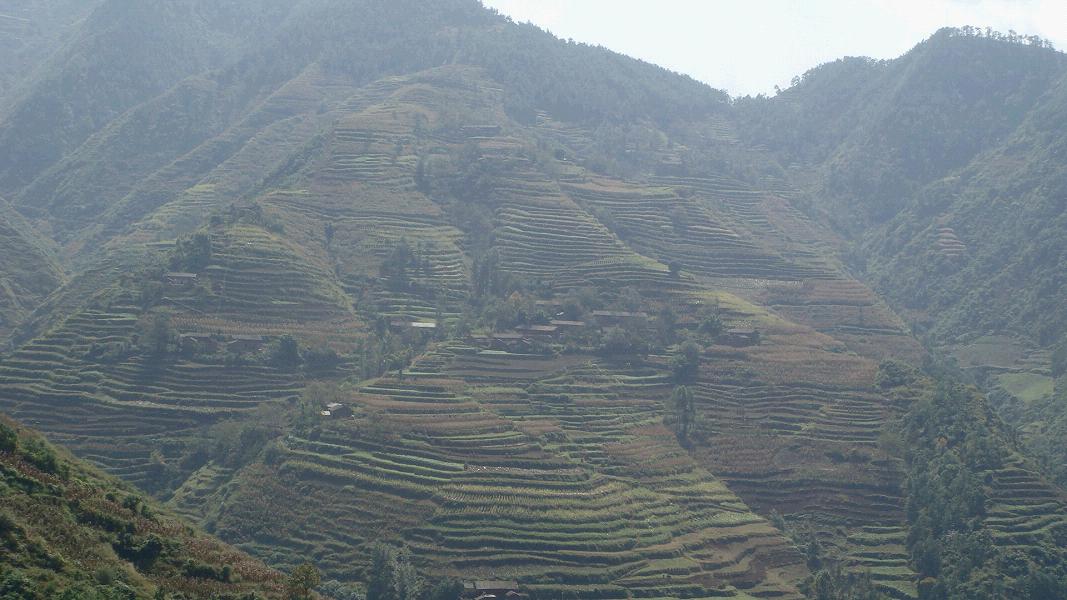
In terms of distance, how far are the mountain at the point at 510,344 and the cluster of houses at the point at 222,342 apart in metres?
0.22

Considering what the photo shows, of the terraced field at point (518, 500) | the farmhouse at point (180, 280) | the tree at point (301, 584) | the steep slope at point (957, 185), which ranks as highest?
the steep slope at point (957, 185)

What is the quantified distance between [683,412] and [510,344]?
1119cm

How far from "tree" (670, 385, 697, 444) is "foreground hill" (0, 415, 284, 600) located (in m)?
28.9

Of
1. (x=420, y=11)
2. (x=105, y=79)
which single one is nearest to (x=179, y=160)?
(x=105, y=79)

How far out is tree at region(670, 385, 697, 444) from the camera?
57.3 m

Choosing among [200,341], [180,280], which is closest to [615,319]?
[200,341]

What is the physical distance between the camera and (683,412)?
190 feet

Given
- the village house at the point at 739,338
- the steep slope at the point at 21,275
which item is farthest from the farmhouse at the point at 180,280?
the village house at the point at 739,338

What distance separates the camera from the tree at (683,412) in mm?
57344

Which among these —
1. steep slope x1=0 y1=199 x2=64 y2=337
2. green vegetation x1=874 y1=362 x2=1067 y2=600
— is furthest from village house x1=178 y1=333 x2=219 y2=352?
green vegetation x1=874 y1=362 x2=1067 y2=600

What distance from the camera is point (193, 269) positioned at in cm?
6706

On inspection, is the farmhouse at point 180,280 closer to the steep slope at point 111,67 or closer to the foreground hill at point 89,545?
the foreground hill at point 89,545

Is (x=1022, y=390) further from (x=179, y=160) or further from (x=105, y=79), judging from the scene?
(x=105, y=79)

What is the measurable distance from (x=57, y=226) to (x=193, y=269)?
45283 millimetres
